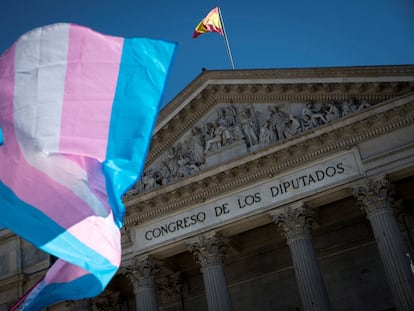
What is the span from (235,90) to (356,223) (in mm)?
7489

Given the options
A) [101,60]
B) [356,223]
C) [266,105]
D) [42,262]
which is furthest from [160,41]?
[42,262]

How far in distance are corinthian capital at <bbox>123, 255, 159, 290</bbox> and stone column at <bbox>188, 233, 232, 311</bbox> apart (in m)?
1.95

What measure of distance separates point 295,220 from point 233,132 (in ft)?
15.5

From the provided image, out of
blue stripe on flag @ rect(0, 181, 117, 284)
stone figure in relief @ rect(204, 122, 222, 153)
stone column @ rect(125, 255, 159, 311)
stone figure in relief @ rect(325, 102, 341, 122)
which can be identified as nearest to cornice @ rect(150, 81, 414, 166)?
stone figure in relief @ rect(325, 102, 341, 122)

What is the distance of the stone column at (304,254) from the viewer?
20.3m

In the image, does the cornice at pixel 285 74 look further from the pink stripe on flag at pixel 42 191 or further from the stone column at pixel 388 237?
the pink stripe on flag at pixel 42 191

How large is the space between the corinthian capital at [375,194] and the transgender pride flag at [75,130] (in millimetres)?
12174

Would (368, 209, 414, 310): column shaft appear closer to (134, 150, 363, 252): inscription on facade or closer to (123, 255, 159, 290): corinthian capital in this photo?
(134, 150, 363, 252): inscription on facade

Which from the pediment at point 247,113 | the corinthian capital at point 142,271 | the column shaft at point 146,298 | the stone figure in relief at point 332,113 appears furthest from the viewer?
the corinthian capital at point 142,271

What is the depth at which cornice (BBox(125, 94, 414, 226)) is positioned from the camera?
837 inches

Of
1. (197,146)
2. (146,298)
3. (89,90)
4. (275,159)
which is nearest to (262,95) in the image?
(275,159)

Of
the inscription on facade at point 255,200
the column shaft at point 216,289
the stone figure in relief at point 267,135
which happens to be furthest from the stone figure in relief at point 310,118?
the column shaft at point 216,289

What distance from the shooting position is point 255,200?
22.8 m

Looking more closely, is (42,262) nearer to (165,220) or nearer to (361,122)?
(165,220)
